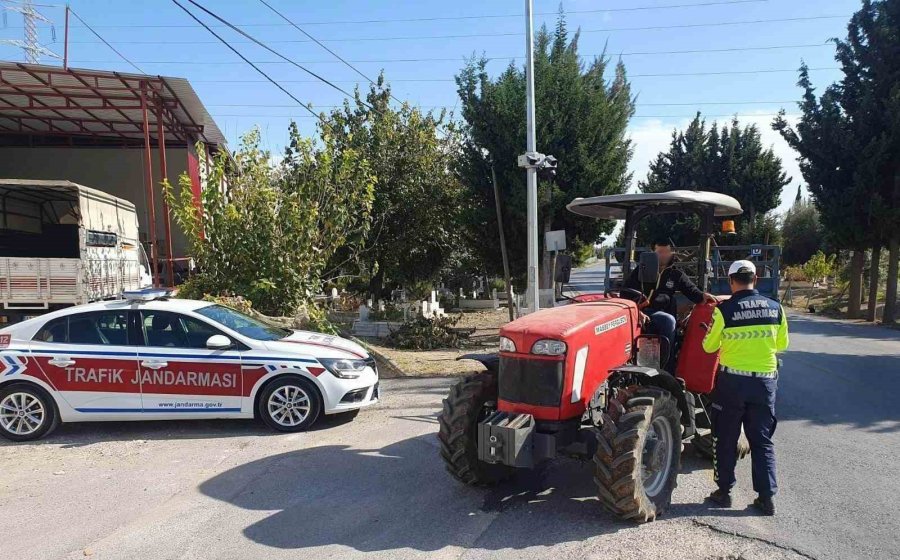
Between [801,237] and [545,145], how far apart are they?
31023 mm

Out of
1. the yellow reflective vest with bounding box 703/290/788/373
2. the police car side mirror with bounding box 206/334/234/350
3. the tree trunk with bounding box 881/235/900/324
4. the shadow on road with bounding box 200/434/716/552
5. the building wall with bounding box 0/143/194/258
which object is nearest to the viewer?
the shadow on road with bounding box 200/434/716/552

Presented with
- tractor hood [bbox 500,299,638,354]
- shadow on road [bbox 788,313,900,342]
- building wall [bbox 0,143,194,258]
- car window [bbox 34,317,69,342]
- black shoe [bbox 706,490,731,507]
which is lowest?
shadow on road [bbox 788,313,900,342]

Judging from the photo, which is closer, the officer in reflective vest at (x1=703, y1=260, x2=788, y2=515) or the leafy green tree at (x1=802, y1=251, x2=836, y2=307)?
the officer in reflective vest at (x1=703, y1=260, x2=788, y2=515)

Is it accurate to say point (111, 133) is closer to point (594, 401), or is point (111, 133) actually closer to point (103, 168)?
point (103, 168)

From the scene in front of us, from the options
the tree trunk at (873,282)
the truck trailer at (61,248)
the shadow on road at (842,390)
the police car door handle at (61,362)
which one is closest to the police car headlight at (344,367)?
the police car door handle at (61,362)

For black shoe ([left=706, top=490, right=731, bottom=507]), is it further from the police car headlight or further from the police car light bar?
the police car light bar

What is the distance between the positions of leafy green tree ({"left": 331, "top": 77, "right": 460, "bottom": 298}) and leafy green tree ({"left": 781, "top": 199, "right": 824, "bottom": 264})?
29.4 meters

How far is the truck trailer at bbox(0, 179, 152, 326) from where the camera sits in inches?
461

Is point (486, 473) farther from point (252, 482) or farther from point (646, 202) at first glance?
point (646, 202)

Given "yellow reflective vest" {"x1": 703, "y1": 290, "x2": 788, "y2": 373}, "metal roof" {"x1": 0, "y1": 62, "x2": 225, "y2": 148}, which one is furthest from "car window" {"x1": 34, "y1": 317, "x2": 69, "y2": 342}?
"metal roof" {"x1": 0, "y1": 62, "x2": 225, "y2": 148}

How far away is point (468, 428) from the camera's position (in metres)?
4.85

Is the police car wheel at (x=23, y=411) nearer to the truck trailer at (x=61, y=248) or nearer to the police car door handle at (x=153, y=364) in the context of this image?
the police car door handle at (x=153, y=364)

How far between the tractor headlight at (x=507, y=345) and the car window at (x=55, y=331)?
17.0 ft

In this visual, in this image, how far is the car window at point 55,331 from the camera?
6.90 metres
